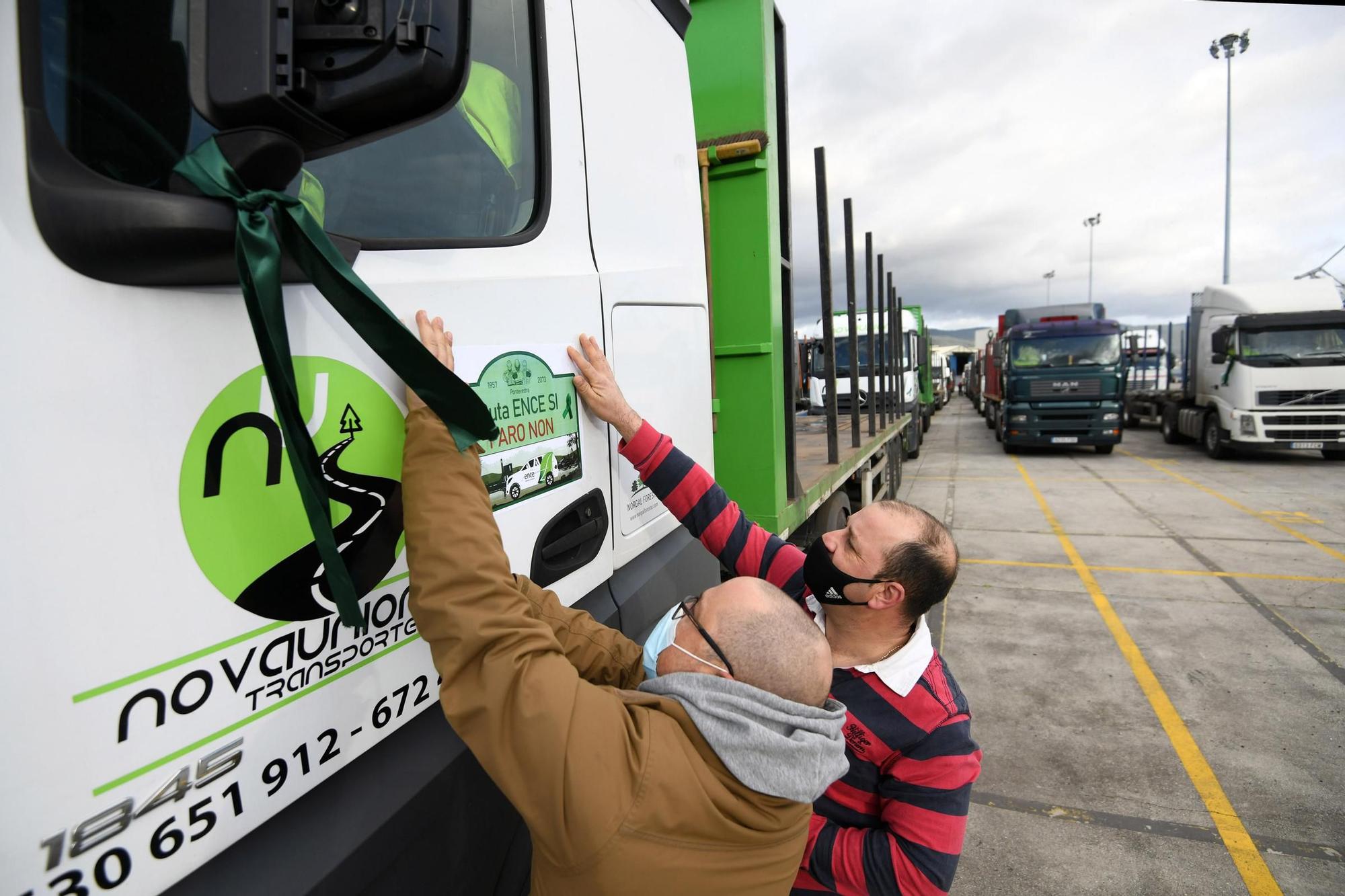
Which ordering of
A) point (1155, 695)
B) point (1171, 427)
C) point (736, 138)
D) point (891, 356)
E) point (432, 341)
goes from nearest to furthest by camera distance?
1. point (432, 341)
2. point (736, 138)
3. point (1155, 695)
4. point (891, 356)
5. point (1171, 427)

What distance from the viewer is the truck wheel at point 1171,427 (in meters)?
15.5

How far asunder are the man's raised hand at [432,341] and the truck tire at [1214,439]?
15260mm

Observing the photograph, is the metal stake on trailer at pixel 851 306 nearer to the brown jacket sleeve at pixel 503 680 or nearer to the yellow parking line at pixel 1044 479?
the brown jacket sleeve at pixel 503 680

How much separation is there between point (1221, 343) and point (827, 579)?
13879 millimetres

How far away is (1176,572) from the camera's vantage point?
6184 millimetres

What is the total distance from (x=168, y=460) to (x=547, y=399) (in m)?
0.72

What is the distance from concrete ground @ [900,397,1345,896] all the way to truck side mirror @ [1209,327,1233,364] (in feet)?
13.9

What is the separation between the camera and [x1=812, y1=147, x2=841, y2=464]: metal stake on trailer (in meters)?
4.40

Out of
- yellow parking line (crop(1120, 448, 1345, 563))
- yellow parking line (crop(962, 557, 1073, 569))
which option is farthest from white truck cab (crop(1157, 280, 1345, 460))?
yellow parking line (crop(962, 557, 1073, 569))

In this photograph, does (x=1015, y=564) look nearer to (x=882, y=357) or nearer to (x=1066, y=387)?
(x=882, y=357)

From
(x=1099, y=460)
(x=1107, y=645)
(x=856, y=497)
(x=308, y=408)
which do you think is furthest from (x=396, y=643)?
(x=1099, y=460)

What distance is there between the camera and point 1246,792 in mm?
3051

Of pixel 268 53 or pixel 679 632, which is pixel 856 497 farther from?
pixel 268 53

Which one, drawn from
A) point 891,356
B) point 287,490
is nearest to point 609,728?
point 287,490
